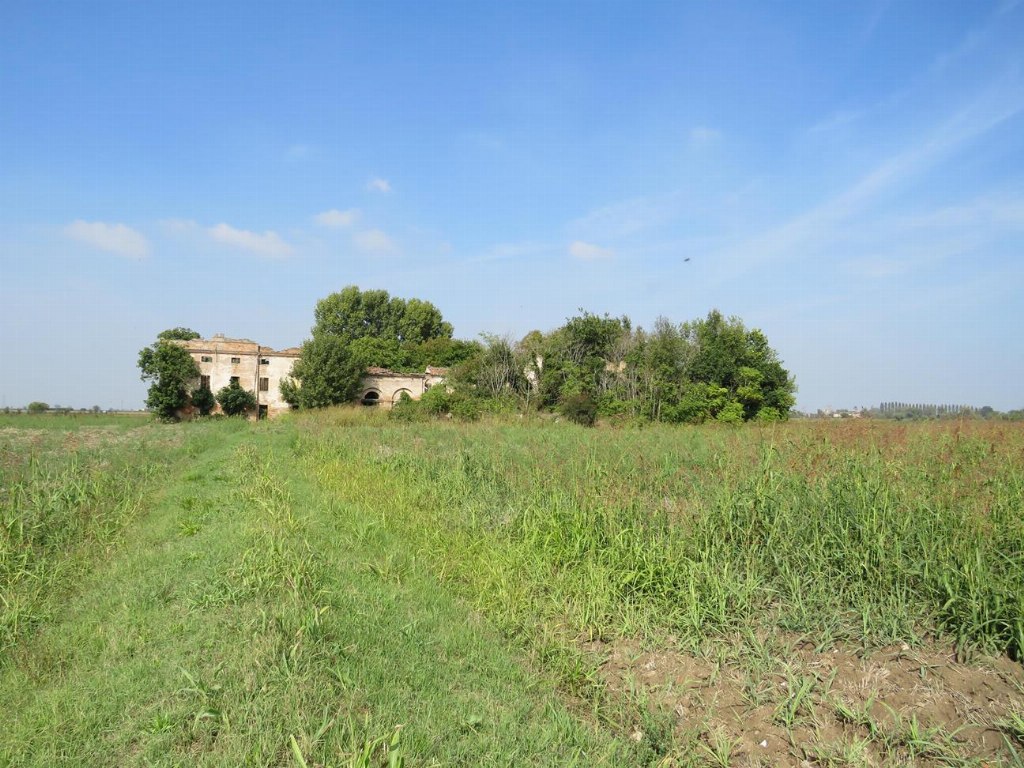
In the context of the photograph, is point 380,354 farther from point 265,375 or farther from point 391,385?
point 265,375

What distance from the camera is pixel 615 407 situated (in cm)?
3172

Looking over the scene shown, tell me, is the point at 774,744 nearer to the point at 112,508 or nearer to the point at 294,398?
the point at 112,508

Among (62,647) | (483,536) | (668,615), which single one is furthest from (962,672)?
(62,647)

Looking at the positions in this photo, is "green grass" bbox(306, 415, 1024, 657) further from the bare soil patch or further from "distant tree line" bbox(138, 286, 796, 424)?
"distant tree line" bbox(138, 286, 796, 424)

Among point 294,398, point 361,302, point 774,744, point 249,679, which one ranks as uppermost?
point 361,302

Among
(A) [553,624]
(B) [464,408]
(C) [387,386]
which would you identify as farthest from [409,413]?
(A) [553,624]

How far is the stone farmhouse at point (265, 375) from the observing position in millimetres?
40656

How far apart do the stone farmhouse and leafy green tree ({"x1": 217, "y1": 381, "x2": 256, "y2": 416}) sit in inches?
21.3

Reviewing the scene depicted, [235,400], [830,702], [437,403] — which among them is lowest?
[830,702]

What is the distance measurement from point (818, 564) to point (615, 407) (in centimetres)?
2728

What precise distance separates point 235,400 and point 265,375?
3.62 meters

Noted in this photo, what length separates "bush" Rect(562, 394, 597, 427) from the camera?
2995 centimetres

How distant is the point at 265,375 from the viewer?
42.5 metres

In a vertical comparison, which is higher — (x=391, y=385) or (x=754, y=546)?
(x=391, y=385)
